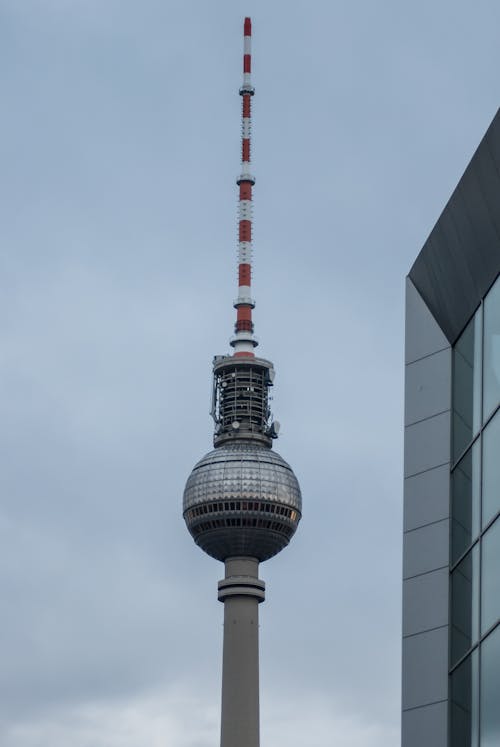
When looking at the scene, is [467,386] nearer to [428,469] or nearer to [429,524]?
[428,469]

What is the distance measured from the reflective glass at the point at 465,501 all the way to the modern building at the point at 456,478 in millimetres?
22

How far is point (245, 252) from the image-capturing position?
19400 cm

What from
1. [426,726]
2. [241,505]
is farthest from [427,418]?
[241,505]

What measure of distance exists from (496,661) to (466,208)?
7620 mm

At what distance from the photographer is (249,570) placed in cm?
17900

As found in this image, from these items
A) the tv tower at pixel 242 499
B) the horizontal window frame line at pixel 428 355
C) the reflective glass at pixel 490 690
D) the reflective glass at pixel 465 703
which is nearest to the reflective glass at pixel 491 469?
the reflective glass at pixel 490 690

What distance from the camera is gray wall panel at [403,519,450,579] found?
3047 centimetres

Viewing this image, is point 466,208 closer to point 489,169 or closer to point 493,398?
point 489,169

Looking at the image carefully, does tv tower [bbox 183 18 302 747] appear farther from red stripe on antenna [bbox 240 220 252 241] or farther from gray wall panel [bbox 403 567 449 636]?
gray wall panel [bbox 403 567 449 636]

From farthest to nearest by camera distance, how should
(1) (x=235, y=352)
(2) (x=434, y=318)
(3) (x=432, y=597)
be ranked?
(1) (x=235, y=352) < (2) (x=434, y=318) < (3) (x=432, y=597)

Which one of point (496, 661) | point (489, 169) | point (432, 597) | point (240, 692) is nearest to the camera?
point (496, 661)

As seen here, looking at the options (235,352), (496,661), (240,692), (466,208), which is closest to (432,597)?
(496,661)

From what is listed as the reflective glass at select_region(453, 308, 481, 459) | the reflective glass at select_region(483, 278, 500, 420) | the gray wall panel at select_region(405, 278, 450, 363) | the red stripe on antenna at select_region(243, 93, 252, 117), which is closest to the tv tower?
the red stripe on antenna at select_region(243, 93, 252, 117)

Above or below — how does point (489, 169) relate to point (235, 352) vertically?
below
